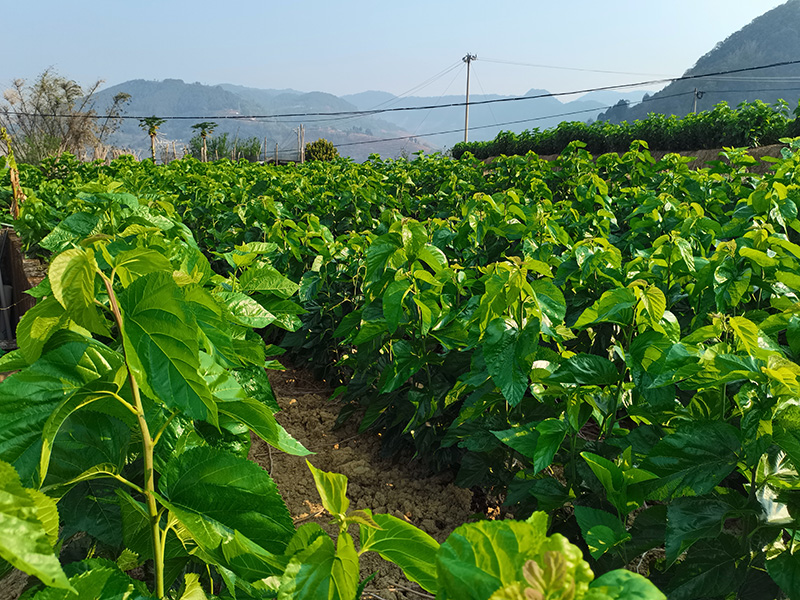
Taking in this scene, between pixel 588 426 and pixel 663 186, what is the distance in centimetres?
294

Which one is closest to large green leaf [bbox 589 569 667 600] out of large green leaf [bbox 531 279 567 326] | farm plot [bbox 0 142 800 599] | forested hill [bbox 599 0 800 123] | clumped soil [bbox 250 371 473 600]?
farm plot [bbox 0 142 800 599]

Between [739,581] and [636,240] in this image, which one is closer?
[739,581]

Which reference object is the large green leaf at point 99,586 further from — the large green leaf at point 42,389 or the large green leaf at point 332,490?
the large green leaf at point 332,490

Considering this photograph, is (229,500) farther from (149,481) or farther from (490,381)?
(490,381)

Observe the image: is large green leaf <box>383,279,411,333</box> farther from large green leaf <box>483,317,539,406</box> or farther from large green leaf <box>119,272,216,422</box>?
large green leaf <box>119,272,216,422</box>

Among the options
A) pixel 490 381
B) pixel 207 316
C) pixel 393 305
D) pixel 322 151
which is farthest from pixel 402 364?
pixel 322 151

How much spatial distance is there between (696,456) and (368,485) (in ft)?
6.59

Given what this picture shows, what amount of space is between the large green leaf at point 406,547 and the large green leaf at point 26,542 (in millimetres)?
398

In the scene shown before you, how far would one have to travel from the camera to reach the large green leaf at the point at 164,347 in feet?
2.78

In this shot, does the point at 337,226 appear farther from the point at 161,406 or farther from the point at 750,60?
the point at 750,60

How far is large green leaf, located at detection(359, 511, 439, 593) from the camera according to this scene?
807 millimetres

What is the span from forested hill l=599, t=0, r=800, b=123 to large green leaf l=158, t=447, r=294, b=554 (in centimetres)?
13291

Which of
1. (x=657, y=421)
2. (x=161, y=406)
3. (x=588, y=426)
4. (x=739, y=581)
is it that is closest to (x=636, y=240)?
(x=588, y=426)

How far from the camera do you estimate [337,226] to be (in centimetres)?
620
